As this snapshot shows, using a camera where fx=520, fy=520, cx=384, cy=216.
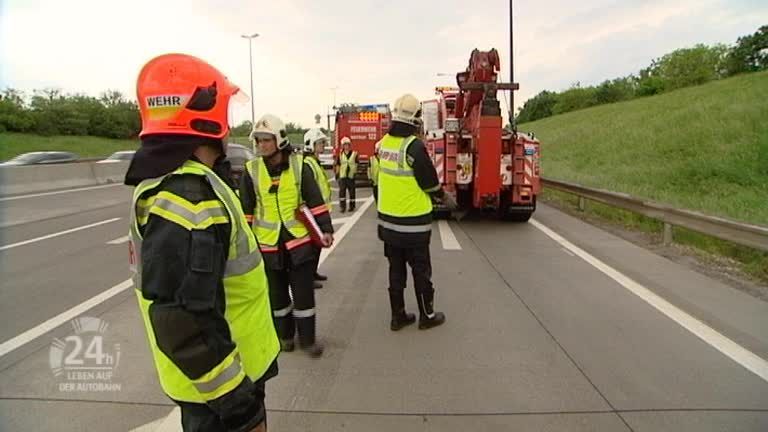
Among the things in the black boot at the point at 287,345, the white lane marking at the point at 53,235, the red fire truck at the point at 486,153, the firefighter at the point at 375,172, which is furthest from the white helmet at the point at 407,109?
the white lane marking at the point at 53,235

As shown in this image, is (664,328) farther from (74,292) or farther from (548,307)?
(74,292)

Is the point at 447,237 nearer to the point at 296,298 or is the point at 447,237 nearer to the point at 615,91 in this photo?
the point at 296,298

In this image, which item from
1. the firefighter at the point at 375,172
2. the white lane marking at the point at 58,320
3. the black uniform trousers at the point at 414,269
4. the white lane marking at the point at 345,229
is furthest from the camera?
the white lane marking at the point at 345,229

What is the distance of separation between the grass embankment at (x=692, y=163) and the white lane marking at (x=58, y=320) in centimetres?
780

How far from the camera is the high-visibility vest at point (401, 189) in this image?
15.6ft

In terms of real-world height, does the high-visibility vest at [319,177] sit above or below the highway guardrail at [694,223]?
above

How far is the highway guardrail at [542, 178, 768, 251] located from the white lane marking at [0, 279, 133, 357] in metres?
7.56

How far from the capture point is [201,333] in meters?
1.67

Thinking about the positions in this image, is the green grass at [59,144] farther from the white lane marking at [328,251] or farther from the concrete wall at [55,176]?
the white lane marking at [328,251]

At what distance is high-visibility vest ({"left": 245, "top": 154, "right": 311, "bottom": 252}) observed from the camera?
13.8 ft

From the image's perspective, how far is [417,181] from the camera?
15.5 feet

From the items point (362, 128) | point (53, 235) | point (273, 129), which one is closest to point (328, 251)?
point (273, 129)

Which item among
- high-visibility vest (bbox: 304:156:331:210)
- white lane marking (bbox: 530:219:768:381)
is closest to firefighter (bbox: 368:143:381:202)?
high-visibility vest (bbox: 304:156:331:210)

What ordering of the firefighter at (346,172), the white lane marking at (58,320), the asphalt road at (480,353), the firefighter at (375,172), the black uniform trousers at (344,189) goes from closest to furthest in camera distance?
the asphalt road at (480,353), the white lane marking at (58,320), the firefighter at (375,172), the firefighter at (346,172), the black uniform trousers at (344,189)
